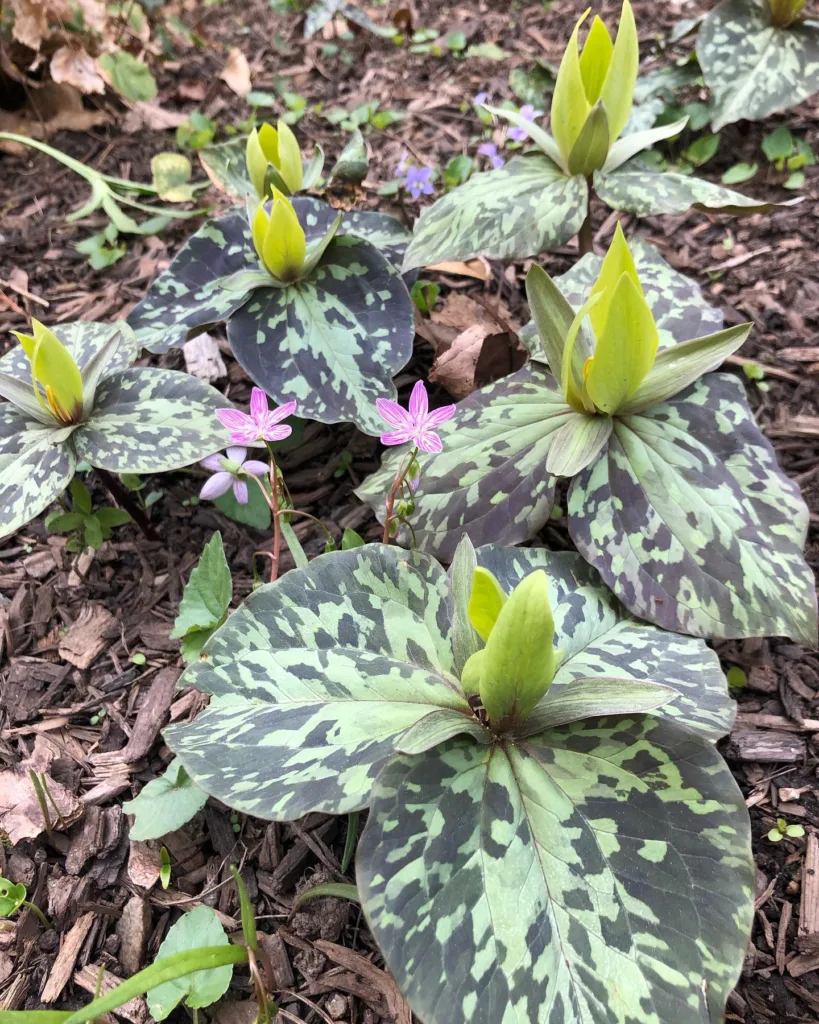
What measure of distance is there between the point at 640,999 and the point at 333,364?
127 cm

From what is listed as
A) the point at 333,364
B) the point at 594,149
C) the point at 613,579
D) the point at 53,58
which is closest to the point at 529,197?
the point at 594,149

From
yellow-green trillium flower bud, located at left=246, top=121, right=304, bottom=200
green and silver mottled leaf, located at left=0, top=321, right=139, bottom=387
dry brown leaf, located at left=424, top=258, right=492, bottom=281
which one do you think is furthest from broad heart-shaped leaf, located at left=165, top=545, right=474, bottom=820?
dry brown leaf, located at left=424, top=258, right=492, bottom=281

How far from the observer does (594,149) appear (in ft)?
5.25

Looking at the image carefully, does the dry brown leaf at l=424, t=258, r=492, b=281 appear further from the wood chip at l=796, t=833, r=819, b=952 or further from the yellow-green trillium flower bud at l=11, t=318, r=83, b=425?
the wood chip at l=796, t=833, r=819, b=952

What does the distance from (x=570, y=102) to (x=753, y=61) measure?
39.6 inches

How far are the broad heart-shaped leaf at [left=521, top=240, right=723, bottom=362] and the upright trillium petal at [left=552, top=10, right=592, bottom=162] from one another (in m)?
0.28

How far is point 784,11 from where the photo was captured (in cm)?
215

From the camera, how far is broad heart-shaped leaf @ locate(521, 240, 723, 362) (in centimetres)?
147

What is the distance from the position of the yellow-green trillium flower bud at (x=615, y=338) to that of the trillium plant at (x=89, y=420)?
708 millimetres

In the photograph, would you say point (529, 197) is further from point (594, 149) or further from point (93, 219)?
point (93, 219)

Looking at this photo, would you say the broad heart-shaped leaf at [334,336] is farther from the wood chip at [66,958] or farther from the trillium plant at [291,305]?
the wood chip at [66,958]

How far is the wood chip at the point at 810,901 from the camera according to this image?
1.09 metres

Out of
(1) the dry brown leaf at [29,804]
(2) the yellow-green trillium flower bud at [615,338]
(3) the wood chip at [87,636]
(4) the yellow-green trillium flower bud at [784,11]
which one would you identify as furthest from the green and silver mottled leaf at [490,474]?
(4) the yellow-green trillium flower bud at [784,11]

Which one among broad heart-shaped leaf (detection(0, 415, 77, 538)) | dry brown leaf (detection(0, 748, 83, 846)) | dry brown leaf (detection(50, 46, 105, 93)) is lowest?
dry brown leaf (detection(0, 748, 83, 846))
